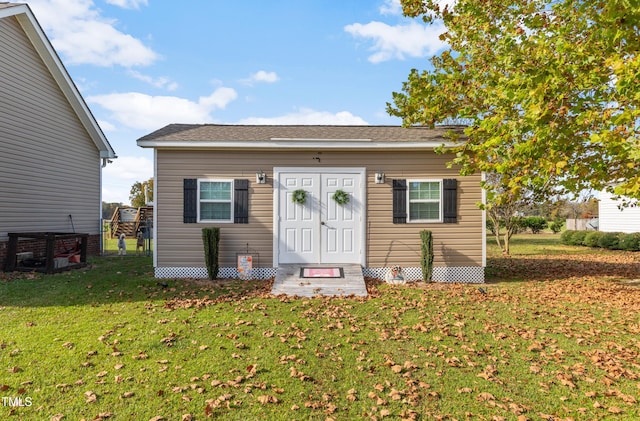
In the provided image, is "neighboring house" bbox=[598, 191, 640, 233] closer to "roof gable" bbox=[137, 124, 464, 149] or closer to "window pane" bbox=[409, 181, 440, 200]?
"window pane" bbox=[409, 181, 440, 200]

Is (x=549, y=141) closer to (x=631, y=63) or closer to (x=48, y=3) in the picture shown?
(x=631, y=63)

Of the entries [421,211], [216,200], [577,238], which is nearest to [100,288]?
[216,200]

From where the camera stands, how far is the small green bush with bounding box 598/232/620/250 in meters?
17.4

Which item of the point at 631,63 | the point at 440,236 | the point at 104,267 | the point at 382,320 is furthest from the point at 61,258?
the point at 631,63

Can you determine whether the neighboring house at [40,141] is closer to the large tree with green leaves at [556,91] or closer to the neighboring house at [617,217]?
the large tree with green leaves at [556,91]

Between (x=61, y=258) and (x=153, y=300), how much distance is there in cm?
488

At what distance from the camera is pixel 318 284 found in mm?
7676

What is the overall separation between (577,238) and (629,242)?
2.56m

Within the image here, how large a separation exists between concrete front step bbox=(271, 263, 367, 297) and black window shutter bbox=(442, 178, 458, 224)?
2636 millimetres

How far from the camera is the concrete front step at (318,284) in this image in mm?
7271

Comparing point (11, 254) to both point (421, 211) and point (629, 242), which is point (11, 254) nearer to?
point (421, 211)

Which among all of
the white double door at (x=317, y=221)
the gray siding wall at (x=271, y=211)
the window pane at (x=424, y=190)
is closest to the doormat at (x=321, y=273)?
the white double door at (x=317, y=221)

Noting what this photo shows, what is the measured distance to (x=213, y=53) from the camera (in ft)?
32.8

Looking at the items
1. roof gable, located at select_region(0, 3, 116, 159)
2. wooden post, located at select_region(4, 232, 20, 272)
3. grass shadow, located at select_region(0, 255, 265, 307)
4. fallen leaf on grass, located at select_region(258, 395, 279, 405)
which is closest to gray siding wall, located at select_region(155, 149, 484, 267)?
grass shadow, located at select_region(0, 255, 265, 307)
